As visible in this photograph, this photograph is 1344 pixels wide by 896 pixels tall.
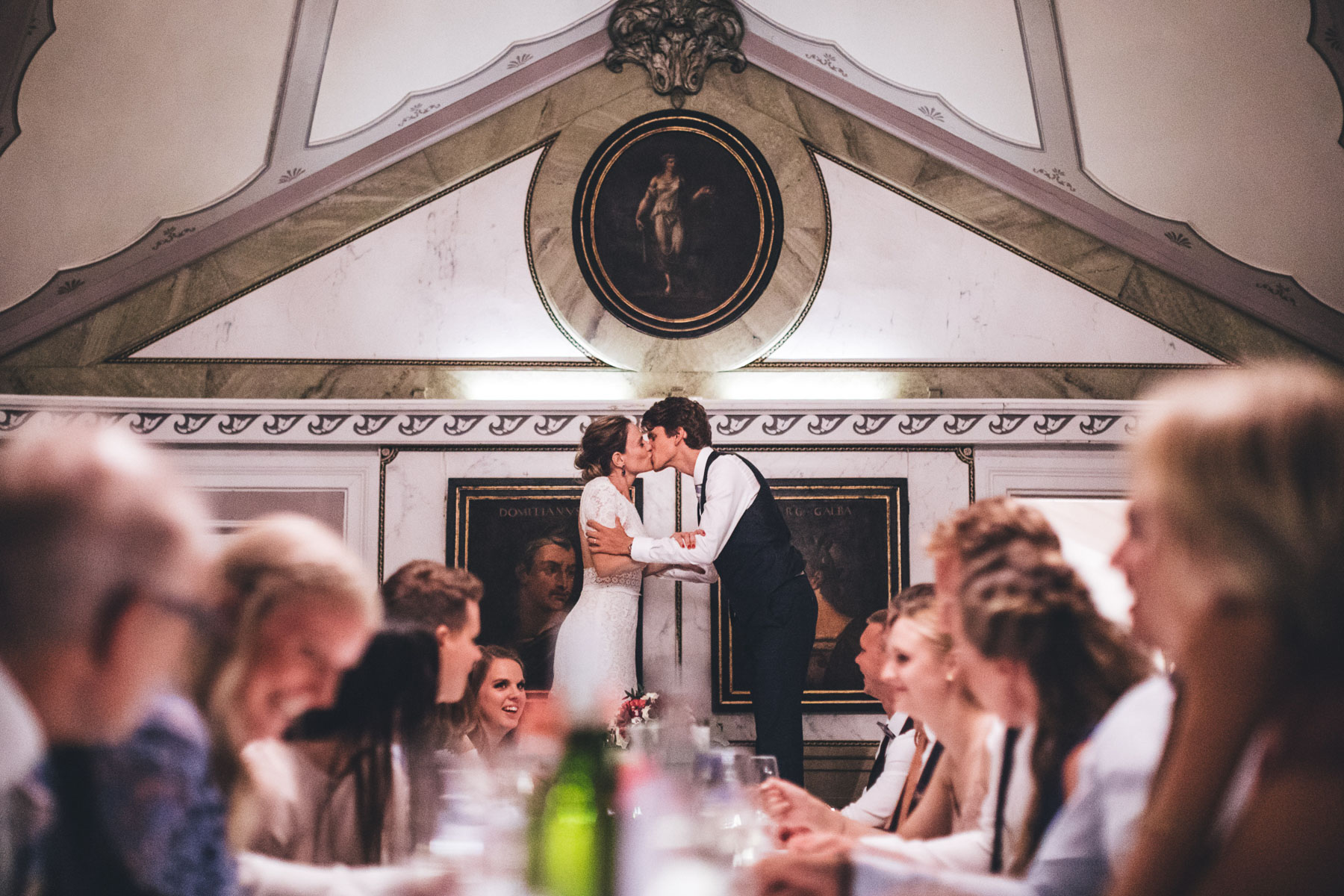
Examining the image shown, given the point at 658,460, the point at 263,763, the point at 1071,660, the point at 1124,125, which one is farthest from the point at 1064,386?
the point at 263,763

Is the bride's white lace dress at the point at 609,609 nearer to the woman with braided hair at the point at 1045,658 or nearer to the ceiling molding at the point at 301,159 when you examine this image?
the ceiling molding at the point at 301,159

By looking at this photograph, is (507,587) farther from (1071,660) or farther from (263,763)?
(1071,660)

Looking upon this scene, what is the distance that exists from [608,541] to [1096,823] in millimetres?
3688

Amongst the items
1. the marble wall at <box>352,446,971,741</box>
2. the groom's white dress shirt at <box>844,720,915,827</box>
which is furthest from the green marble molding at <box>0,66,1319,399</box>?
the groom's white dress shirt at <box>844,720,915,827</box>

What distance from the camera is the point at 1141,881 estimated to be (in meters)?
0.80

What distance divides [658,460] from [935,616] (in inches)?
114

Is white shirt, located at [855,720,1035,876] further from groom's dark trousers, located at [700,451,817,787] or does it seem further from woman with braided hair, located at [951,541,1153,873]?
groom's dark trousers, located at [700,451,817,787]

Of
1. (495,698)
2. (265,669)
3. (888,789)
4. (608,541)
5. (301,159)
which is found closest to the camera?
(265,669)

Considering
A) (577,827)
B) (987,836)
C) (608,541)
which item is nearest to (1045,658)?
(987,836)

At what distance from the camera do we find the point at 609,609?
4.85m

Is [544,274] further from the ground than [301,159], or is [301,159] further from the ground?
[301,159]

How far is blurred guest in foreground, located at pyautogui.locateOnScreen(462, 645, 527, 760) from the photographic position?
136 inches

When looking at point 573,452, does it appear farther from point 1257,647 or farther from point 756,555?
point 1257,647

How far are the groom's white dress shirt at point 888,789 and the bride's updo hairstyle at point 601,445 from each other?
2.45m
